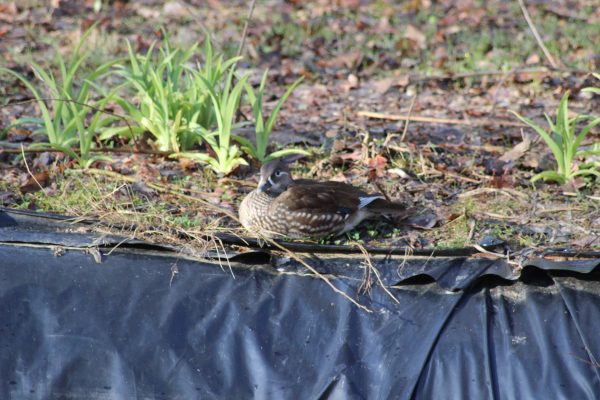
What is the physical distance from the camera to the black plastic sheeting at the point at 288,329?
12.2 feet

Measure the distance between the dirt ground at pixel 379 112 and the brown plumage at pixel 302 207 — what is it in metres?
0.18

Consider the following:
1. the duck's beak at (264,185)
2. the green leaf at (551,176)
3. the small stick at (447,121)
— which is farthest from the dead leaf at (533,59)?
the duck's beak at (264,185)

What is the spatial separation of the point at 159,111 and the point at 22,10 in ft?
16.0

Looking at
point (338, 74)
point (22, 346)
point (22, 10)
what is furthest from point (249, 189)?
point (22, 10)

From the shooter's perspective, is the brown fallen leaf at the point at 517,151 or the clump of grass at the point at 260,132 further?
the brown fallen leaf at the point at 517,151

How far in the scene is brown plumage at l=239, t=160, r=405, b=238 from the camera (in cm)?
466

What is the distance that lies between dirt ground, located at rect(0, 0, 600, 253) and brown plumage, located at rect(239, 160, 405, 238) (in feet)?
0.58

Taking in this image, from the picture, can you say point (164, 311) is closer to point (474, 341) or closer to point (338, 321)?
point (338, 321)

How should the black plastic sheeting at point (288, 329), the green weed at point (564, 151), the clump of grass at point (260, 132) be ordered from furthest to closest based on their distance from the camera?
the clump of grass at point (260, 132) < the green weed at point (564, 151) < the black plastic sheeting at point (288, 329)

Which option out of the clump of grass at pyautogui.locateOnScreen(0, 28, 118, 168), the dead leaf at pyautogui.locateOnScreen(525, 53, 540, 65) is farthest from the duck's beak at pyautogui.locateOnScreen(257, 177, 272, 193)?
the dead leaf at pyautogui.locateOnScreen(525, 53, 540, 65)

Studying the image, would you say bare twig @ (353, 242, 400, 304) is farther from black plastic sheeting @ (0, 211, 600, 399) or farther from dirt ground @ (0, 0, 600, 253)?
dirt ground @ (0, 0, 600, 253)

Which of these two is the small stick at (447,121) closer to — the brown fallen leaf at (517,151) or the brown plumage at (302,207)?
the brown fallen leaf at (517,151)

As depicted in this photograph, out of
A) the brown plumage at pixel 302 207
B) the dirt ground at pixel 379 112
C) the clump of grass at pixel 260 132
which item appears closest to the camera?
the brown plumage at pixel 302 207

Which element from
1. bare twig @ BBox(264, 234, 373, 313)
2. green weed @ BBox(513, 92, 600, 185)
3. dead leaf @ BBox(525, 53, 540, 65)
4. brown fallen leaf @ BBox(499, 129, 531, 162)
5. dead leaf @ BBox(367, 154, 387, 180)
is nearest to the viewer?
bare twig @ BBox(264, 234, 373, 313)
